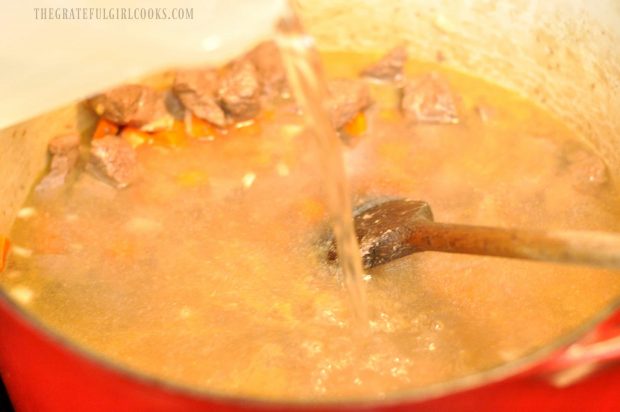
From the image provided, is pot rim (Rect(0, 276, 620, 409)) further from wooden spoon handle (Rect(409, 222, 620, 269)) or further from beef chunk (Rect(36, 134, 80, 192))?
beef chunk (Rect(36, 134, 80, 192))

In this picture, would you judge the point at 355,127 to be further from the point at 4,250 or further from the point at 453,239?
the point at 4,250

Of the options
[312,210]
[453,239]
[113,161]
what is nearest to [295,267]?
[312,210]

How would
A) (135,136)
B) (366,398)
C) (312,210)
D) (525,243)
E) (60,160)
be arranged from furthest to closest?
(135,136) < (60,160) < (312,210) < (525,243) < (366,398)

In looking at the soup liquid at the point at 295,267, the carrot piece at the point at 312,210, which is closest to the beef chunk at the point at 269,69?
the soup liquid at the point at 295,267

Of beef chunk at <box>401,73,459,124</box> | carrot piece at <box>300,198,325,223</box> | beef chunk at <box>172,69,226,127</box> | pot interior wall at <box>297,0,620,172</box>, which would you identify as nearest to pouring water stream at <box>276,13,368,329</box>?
carrot piece at <box>300,198,325,223</box>

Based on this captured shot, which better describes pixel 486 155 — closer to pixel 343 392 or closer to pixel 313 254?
pixel 313 254

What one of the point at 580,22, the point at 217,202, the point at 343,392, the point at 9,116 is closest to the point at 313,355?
the point at 343,392
